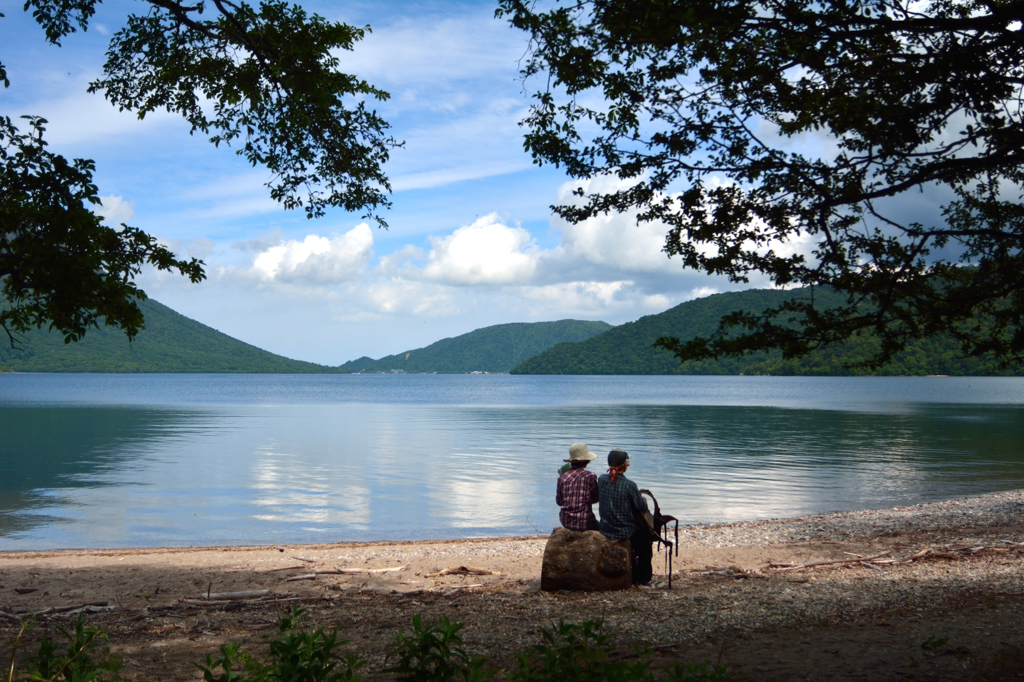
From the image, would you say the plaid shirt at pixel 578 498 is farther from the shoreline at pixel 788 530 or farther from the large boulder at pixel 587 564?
the shoreline at pixel 788 530

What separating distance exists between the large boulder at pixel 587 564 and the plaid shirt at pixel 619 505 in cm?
17

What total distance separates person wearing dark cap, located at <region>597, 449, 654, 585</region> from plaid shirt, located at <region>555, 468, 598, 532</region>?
15 cm

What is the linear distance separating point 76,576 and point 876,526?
52.9 ft

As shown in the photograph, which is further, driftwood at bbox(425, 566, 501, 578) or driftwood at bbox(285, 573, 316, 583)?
driftwood at bbox(425, 566, 501, 578)

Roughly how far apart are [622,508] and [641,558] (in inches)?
34.8

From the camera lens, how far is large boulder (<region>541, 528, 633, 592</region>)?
9.39 metres

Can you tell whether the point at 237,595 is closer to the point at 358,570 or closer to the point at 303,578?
the point at 303,578

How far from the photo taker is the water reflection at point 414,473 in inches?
790

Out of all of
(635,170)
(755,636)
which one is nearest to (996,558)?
(755,636)

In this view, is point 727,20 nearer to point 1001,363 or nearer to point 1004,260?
point 1004,260

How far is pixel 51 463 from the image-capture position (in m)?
32.2

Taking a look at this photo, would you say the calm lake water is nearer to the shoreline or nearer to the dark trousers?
the shoreline

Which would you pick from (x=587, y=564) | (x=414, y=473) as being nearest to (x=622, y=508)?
(x=587, y=564)

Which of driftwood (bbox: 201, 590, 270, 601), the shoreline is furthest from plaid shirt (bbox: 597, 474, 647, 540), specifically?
the shoreline
